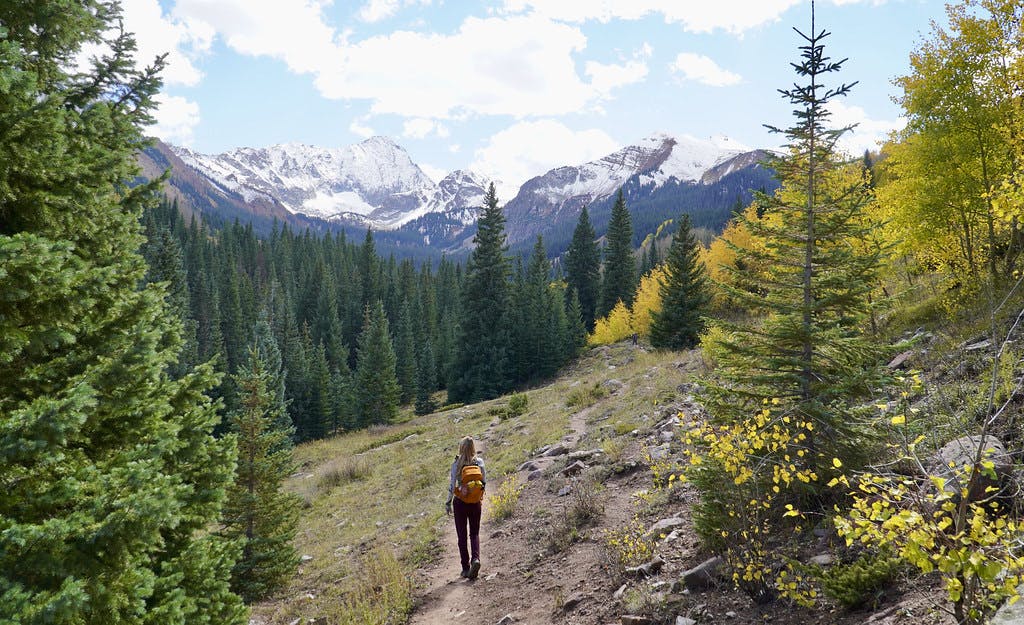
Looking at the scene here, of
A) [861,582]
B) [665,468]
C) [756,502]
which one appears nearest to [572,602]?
[756,502]

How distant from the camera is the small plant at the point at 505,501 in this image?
11.3 meters

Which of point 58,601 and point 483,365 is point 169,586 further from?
point 483,365

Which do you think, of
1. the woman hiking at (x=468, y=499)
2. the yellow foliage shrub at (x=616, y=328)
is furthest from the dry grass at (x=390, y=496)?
the yellow foliage shrub at (x=616, y=328)

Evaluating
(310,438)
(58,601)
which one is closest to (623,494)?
(58,601)

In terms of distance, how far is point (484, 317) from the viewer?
4316cm

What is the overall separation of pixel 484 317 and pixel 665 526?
35529 mm

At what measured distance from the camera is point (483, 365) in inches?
1674

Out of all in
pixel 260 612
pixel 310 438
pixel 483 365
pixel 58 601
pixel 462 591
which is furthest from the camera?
pixel 310 438

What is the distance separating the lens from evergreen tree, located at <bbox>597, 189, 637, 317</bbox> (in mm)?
53812

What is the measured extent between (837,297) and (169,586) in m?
8.52

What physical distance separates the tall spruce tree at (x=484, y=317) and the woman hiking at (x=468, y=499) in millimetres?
33160

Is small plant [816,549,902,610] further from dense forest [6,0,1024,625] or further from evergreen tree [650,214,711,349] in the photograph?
evergreen tree [650,214,711,349]

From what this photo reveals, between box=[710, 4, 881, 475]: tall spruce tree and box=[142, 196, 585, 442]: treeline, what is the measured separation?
32.8ft

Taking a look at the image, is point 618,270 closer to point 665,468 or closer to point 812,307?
point 665,468
